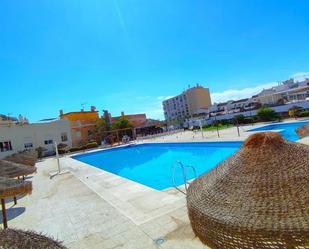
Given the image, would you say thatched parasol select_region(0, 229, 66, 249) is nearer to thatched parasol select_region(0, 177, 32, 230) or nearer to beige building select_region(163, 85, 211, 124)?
thatched parasol select_region(0, 177, 32, 230)

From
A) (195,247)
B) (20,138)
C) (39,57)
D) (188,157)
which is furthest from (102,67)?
(195,247)

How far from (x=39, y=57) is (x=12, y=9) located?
15.3 feet

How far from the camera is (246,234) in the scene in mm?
1537

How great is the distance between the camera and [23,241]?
176cm

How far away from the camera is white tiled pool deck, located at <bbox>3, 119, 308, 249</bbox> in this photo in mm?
4453

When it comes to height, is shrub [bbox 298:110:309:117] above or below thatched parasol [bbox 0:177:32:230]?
above

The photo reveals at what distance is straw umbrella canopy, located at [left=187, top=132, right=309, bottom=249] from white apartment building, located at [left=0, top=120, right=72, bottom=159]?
94.3 feet

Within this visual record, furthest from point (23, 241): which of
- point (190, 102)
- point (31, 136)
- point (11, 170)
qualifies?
point (190, 102)

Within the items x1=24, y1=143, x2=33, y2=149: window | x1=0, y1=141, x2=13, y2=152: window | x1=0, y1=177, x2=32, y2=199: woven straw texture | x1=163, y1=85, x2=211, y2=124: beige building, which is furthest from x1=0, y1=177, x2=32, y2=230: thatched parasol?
x1=163, y1=85, x2=211, y2=124: beige building

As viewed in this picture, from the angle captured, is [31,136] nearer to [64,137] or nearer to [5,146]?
[5,146]

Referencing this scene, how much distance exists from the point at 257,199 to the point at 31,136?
30.7 m

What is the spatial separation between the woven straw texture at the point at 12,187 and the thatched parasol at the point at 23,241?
447cm

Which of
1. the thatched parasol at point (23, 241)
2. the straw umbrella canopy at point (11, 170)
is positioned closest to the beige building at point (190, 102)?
the straw umbrella canopy at point (11, 170)

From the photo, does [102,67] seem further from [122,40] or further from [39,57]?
[39,57]
